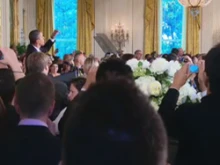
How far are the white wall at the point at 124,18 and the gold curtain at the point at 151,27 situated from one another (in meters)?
0.18

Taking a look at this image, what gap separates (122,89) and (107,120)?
0.10 meters

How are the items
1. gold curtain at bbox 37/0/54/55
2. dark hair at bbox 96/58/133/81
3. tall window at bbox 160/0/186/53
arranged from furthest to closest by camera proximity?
tall window at bbox 160/0/186/53 < gold curtain at bbox 37/0/54/55 < dark hair at bbox 96/58/133/81

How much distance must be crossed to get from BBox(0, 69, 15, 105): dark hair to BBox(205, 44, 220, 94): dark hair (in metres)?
1.39

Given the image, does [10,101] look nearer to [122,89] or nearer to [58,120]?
[58,120]

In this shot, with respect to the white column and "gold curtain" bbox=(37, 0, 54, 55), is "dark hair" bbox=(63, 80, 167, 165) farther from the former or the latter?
"gold curtain" bbox=(37, 0, 54, 55)

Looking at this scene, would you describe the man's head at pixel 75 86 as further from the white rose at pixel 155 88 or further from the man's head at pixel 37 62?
the white rose at pixel 155 88

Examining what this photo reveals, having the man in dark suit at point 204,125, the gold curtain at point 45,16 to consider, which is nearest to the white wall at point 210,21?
the gold curtain at point 45,16

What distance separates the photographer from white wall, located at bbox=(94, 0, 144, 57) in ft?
57.2

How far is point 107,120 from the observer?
118cm

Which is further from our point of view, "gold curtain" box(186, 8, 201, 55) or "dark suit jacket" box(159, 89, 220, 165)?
"gold curtain" box(186, 8, 201, 55)

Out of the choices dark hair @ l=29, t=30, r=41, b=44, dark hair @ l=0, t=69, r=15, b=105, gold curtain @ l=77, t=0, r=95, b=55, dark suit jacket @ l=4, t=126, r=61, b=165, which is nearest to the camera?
dark suit jacket @ l=4, t=126, r=61, b=165

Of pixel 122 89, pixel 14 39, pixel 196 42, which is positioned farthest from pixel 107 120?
pixel 196 42

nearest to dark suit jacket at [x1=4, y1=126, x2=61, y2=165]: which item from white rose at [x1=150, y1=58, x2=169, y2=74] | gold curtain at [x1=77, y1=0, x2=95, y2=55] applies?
white rose at [x1=150, y1=58, x2=169, y2=74]

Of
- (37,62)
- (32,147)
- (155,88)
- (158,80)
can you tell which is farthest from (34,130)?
(37,62)
